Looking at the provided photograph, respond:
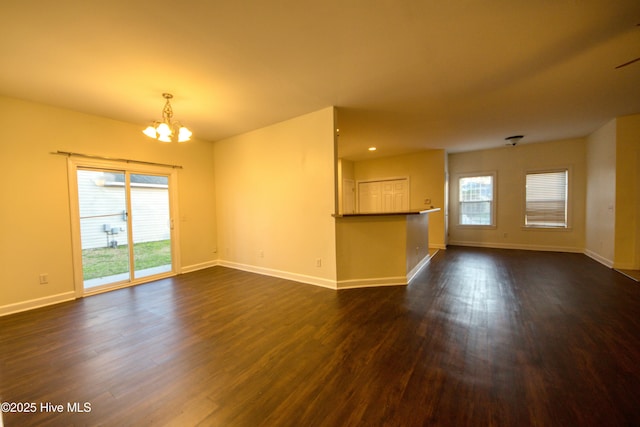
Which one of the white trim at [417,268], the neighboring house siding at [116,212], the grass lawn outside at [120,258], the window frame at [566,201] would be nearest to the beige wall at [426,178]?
the white trim at [417,268]

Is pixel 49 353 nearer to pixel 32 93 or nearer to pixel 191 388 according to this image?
pixel 191 388

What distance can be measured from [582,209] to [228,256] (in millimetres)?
8393

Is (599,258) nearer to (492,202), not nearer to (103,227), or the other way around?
(492,202)

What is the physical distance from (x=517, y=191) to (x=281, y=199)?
6.32 meters

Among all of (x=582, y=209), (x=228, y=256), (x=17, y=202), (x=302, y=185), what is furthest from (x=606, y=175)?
(x=17, y=202)

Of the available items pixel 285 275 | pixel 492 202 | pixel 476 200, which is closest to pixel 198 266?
pixel 285 275

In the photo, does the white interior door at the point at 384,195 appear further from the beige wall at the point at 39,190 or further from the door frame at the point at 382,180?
the beige wall at the point at 39,190

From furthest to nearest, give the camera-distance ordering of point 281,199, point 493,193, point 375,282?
point 493,193, point 281,199, point 375,282

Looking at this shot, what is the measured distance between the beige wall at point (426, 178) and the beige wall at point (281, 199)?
3.99m

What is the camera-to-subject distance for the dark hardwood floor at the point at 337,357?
1.44m

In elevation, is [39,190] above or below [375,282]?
above

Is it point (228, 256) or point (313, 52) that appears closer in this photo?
point (313, 52)

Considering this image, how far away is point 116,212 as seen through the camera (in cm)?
390

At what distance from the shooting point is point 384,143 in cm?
571
